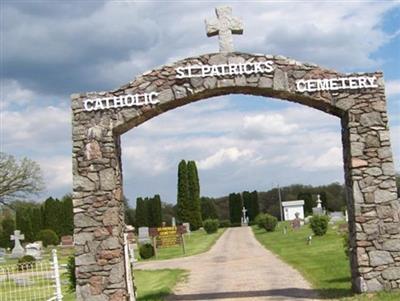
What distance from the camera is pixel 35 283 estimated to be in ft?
61.1

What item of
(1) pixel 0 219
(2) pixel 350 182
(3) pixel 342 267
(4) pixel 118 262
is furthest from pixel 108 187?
Result: (1) pixel 0 219

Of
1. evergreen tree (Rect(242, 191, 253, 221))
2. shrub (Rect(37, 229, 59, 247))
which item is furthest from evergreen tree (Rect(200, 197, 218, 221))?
shrub (Rect(37, 229, 59, 247))

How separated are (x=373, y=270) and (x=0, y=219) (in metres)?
49.4

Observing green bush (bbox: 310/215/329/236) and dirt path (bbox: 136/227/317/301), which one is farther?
green bush (bbox: 310/215/329/236)

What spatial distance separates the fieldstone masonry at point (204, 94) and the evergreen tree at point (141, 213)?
46590mm

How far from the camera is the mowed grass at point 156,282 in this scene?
13003 millimetres

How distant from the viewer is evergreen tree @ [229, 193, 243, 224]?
63.1 meters

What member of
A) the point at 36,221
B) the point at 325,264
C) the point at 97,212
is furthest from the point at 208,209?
the point at 97,212

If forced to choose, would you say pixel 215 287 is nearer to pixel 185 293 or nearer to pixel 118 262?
pixel 185 293

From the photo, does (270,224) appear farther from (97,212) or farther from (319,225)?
(97,212)

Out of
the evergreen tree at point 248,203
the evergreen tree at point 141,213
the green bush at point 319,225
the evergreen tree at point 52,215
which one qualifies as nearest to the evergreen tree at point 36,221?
the evergreen tree at point 52,215

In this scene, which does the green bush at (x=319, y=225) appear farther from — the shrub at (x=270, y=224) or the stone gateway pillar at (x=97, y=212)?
the stone gateway pillar at (x=97, y=212)

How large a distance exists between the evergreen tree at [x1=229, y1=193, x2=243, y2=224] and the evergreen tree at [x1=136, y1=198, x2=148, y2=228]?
985cm

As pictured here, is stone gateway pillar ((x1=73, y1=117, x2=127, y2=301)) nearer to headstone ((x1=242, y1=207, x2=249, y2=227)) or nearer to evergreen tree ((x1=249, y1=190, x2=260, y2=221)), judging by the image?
headstone ((x1=242, y1=207, x2=249, y2=227))
